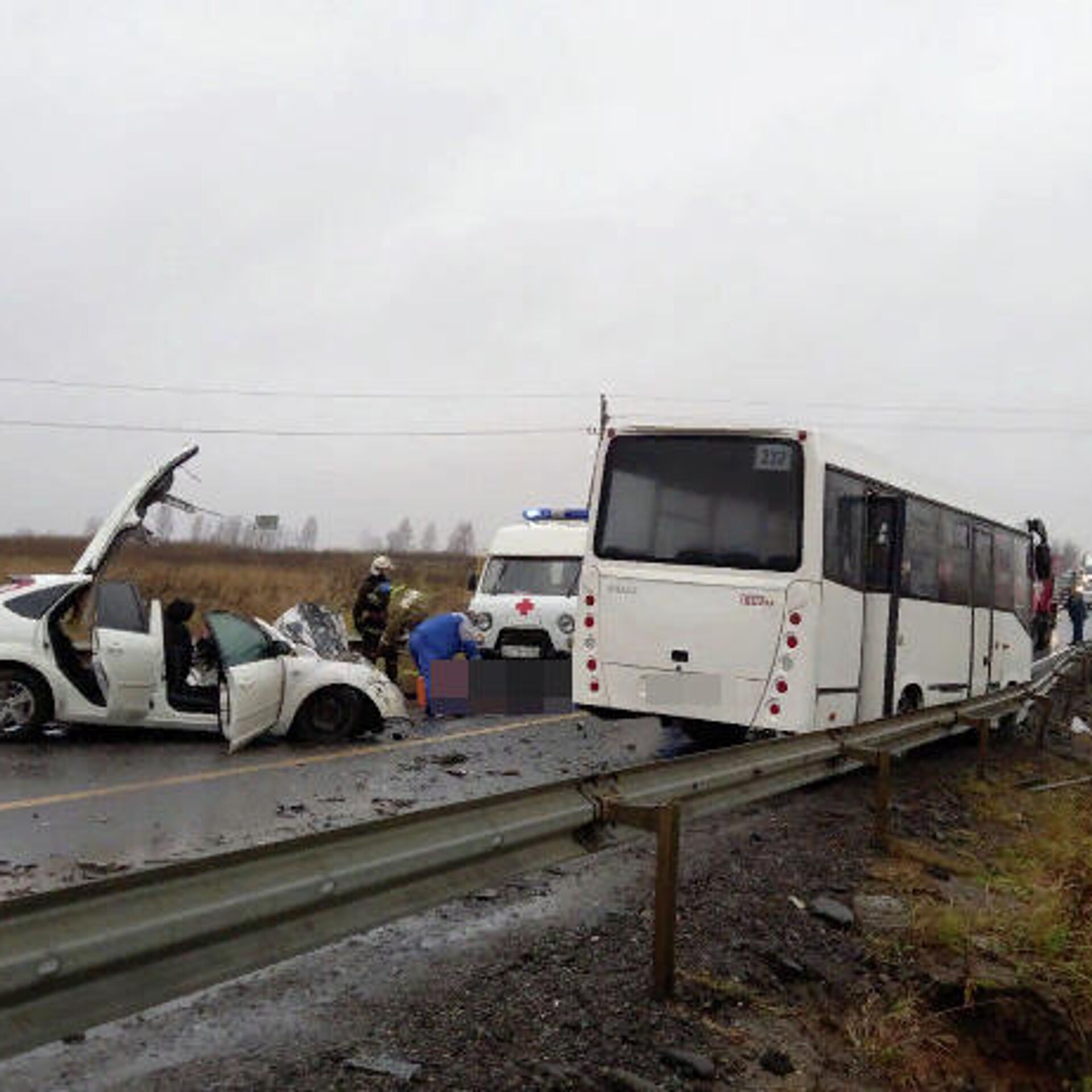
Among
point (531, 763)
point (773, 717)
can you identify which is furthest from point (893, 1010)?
point (531, 763)

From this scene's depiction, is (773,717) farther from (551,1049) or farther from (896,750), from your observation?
(551,1049)

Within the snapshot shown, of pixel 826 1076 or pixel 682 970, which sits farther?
pixel 682 970

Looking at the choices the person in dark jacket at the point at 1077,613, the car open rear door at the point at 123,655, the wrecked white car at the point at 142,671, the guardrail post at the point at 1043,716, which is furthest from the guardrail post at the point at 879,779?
the person in dark jacket at the point at 1077,613

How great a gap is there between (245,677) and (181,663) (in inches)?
47.0

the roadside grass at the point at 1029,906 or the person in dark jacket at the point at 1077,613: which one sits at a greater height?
the person in dark jacket at the point at 1077,613

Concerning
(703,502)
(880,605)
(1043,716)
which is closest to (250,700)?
(703,502)

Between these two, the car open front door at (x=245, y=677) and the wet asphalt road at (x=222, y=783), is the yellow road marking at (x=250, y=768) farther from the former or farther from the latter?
the car open front door at (x=245, y=677)

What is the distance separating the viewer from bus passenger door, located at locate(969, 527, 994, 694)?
12688mm

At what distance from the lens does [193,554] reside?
43469mm

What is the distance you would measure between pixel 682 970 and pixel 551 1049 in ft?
3.00

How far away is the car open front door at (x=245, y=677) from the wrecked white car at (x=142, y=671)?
0.03 ft

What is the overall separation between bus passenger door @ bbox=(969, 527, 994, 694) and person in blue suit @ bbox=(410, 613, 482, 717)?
19.5 feet

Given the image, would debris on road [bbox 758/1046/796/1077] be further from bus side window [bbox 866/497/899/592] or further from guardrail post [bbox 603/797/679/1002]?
bus side window [bbox 866/497/899/592]

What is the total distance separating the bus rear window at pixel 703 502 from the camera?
28.1 feet
